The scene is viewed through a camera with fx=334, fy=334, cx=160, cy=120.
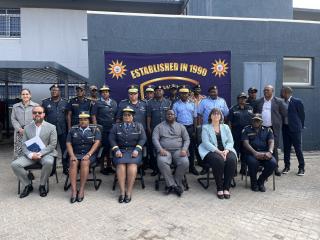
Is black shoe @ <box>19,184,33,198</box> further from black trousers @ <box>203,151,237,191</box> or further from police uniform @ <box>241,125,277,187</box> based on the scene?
police uniform @ <box>241,125,277,187</box>

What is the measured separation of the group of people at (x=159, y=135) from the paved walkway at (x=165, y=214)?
0.84 ft

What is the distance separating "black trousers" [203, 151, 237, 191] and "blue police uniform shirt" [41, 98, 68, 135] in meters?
2.99

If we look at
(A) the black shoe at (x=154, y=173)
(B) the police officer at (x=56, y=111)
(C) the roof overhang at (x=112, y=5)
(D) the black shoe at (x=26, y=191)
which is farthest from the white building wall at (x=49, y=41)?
(D) the black shoe at (x=26, y=191)

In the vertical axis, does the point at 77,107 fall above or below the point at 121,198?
above

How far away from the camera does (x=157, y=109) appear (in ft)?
21.3

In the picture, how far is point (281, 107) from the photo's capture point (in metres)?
6.58

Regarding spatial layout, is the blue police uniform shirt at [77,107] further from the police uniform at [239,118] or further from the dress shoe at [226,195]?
the dress shoe at [226,195]

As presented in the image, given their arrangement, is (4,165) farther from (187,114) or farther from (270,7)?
(270,7)

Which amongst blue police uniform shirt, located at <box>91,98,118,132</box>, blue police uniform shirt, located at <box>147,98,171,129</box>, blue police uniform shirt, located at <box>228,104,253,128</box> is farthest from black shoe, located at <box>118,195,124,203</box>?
blue police uniform shirt, located at <box>228,104,253,128</box>

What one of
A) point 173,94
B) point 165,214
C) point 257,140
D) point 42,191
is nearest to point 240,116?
point 257,140

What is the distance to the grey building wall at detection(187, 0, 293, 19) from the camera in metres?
10.1

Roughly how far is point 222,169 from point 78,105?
9.76ft

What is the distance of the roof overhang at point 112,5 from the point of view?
14.3 metres

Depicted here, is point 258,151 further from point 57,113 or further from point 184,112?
point 57,113
